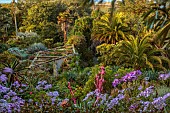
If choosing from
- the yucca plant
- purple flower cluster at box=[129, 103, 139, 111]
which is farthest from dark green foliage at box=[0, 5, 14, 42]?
purple flower cluster at box=[129, 103, 139, 111]

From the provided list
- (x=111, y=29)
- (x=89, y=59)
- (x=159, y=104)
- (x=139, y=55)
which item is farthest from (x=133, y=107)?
(x=89, y=59)

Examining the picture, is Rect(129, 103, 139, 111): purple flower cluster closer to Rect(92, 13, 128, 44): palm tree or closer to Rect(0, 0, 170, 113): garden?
Rect(0, 0, 170, 113): garden

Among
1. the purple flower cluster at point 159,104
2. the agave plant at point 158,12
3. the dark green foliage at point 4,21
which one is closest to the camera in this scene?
the purple flower cluster at point 159,104

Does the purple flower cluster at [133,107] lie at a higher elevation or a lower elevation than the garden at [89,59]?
higher

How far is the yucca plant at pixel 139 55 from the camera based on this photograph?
1030cm

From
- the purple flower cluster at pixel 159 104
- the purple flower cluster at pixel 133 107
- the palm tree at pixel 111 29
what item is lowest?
the palm tree at pixel 111 29

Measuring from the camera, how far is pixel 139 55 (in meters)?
10.3

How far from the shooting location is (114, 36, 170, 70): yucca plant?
10.3 metres

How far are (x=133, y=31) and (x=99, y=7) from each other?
14.0 metres

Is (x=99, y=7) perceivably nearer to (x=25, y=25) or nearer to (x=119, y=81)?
(x=119, y=81)

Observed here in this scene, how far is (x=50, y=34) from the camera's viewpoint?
23.4 meters

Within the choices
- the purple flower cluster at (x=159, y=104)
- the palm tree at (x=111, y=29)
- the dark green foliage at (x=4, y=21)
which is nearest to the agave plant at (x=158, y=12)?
the purple flower cluster at (x=159, y=104)

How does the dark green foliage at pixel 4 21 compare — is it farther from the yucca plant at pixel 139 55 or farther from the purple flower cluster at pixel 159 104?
the purple flower cluster at pixel 159 104

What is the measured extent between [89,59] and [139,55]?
20.1ft
